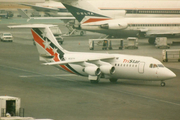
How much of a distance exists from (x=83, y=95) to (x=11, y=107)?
11.9 m

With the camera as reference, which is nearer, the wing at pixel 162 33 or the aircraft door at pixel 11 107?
the aircraft door at pixel 11 107

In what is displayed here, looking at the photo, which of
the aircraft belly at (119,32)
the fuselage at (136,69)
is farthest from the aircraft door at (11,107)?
the aircraft belly at (119,32)

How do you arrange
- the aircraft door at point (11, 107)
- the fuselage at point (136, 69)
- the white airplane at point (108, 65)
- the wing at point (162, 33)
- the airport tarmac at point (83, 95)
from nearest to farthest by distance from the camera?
the aircraft door at point (11, 107), the airport tarmac at point (83, 95), the fuselage at point (136, 69), the white airplane at point (108, 65), the wing at point (162, 33)

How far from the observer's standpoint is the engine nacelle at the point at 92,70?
127 ft

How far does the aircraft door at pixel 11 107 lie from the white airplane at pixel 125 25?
52611 millimetres

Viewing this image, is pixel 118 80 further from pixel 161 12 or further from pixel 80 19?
pixel 161 12

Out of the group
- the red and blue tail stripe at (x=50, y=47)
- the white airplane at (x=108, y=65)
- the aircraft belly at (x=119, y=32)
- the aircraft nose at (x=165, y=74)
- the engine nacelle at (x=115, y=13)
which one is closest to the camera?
the aircraft nose at (x=165, y=74)

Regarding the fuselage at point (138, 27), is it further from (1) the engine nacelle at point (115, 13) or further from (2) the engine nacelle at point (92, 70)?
(2) the engine nacelle at point (92, 70)

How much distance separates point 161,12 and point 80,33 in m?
18.8

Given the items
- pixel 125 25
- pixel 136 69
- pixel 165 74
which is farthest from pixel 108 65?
pixel 125 25

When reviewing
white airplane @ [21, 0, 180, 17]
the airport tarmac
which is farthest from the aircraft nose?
white airplane @ [21, 0, 180, 17]

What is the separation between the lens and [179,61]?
56250 millimetres

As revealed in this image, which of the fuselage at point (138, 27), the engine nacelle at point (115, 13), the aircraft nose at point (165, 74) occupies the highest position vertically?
the engine nacelle at point (115, 13)

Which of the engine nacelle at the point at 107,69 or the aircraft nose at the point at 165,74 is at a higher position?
the engine nacelle at the point at 107,69
